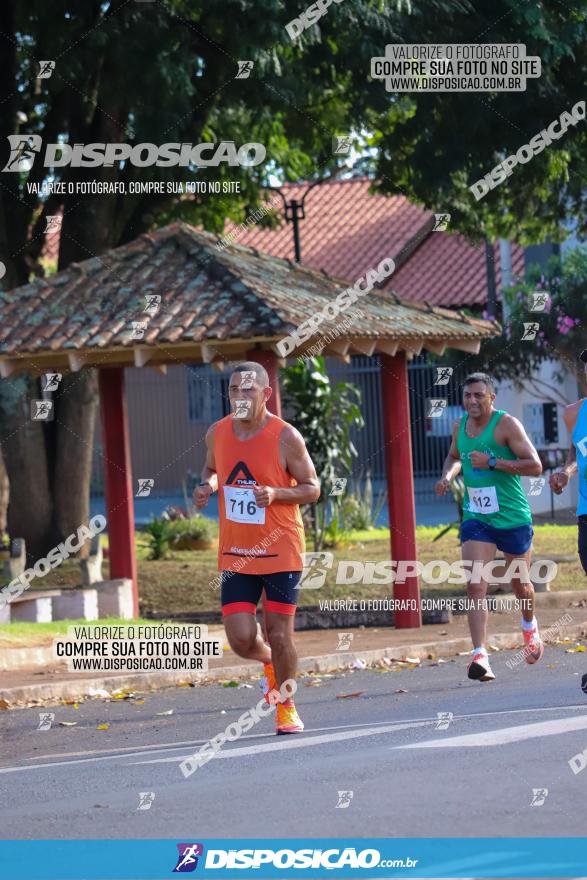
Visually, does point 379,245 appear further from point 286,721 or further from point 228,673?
point 286,721

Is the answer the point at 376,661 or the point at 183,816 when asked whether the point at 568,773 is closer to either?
the point at 183,816

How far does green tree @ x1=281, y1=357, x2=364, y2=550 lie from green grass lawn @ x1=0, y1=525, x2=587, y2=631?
89 centimetres

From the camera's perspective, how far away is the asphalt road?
21.7 feet

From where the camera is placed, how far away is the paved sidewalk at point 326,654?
41.5ft

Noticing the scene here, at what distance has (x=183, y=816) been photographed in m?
6.88

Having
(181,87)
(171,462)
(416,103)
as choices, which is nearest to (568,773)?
(181,87)

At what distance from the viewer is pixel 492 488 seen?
37.8 feet

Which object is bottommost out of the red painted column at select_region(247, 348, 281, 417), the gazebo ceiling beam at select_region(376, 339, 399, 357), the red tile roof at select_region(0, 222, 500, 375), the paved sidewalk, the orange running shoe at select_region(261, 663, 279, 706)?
the paved sidewalk

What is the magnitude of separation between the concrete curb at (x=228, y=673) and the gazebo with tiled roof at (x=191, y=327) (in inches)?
76.0

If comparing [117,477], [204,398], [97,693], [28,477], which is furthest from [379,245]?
[97,693]

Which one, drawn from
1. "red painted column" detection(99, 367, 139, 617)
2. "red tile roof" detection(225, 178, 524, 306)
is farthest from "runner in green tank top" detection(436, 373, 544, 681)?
"red tile roof" detection(225, 178, 524, 306)

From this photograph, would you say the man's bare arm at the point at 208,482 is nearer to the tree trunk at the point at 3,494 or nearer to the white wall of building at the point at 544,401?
the tree trunk at the point at 3,494

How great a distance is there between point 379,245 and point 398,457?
73.5 ft

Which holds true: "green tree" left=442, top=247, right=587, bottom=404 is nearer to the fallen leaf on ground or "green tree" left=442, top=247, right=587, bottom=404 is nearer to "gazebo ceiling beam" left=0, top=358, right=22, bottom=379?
"gazebo ceiling beam" left=0, top=358, right=22, bottom=379
